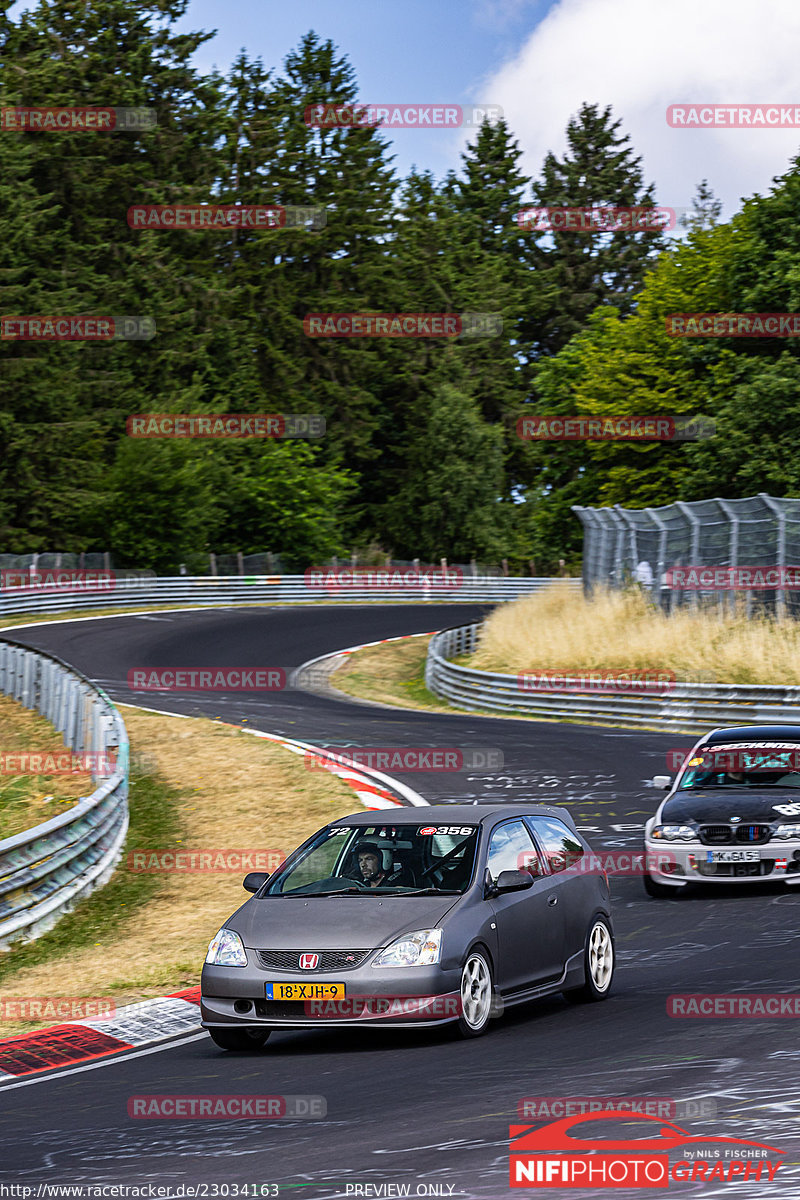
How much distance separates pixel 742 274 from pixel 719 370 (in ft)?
9.00

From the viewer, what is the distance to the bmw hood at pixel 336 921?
8.47m

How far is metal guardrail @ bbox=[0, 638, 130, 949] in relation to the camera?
12445 mm

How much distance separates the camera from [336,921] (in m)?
8.62

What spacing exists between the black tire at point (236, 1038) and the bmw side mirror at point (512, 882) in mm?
1498

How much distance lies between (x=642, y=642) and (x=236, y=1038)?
22678mm

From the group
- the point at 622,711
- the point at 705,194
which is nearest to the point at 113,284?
the point at 705,194

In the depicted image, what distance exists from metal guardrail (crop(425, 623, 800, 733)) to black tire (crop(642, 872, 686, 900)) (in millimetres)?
11071
